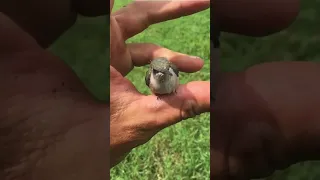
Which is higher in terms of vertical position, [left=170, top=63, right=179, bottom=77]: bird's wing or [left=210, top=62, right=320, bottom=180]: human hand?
[left=170, top=63, right=179, bottom=77]: bird's wing

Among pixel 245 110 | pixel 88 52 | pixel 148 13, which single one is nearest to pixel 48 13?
pixel 88 52

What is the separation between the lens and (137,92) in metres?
1.05

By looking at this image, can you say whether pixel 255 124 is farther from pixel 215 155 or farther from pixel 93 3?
pixel 93 3

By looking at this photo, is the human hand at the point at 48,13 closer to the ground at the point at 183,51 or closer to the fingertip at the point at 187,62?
the ground at the point at 183,51

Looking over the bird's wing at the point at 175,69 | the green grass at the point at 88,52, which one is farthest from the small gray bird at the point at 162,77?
the green grass at the point at 88,52

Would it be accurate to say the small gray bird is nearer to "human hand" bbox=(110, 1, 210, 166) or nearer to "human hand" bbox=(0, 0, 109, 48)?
"human hand" bbox=(110, 1, 210, 166)

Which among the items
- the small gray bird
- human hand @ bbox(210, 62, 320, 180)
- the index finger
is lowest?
human hand @ bbox(210, 62, 320, 180)

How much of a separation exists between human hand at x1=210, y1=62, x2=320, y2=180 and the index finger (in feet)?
0.61

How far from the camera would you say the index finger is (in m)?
1.03

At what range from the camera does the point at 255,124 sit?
3.54 ft

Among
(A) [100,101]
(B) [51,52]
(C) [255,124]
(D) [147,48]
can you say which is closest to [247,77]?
(C) [255,124]

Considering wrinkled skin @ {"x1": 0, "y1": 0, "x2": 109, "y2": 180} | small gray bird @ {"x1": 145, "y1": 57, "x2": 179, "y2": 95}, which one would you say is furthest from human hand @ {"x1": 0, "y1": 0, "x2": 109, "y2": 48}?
small gray bird @ {"x1": 145, "y1": 57, "x2": 179, "y2": 95}

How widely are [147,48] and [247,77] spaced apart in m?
0.25

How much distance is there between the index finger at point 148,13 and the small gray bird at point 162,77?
97 mm
